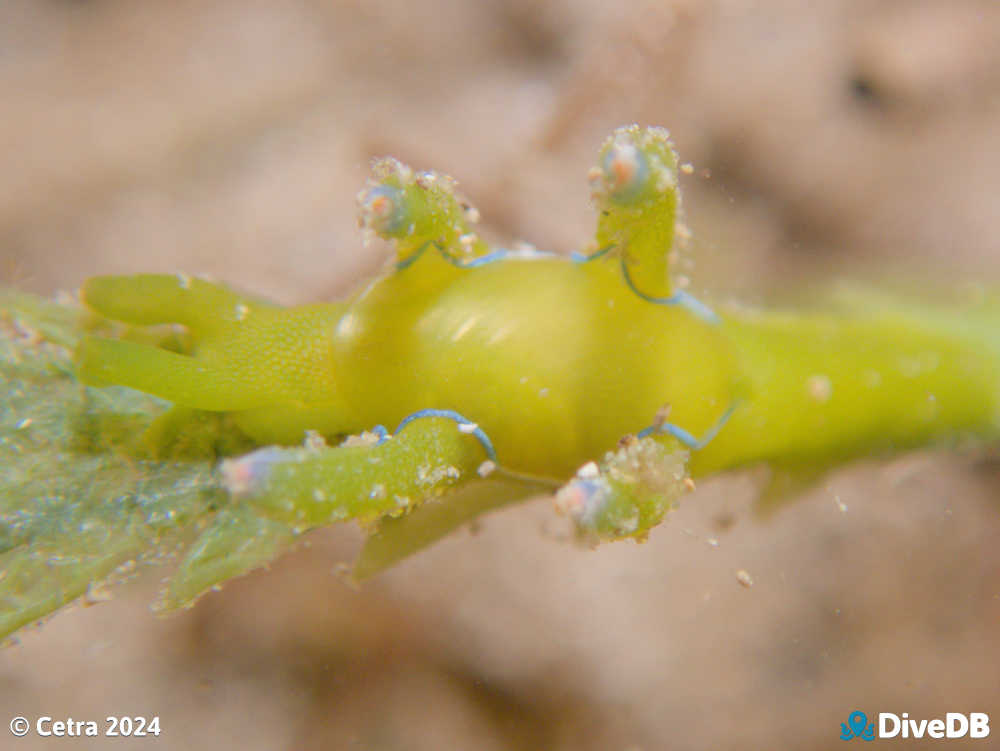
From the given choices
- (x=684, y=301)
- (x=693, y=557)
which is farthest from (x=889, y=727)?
(x=684, y=301)

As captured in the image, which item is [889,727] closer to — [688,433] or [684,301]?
[688,433]

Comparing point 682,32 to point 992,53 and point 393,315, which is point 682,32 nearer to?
point 992,53

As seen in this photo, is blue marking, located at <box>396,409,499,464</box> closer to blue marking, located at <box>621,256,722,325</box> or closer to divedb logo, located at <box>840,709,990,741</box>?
blue marking, located at <box>621,256,722,325</box>

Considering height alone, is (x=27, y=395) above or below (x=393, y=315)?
below

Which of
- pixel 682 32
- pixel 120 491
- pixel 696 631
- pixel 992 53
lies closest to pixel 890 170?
pixel 992 53

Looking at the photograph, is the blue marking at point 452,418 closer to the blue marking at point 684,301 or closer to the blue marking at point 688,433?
the blue marking at point 688,433

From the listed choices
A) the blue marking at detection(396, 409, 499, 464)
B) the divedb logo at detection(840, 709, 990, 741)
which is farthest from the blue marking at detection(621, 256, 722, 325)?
the divedb logo at detection(840, 709, 990, 741)
